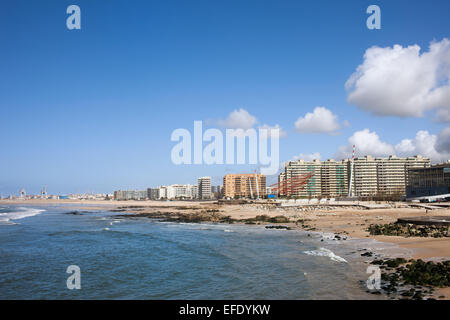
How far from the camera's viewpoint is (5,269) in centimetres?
1773

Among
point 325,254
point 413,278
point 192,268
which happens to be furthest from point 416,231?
point 192,268

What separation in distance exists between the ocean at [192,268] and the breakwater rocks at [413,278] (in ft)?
2.76

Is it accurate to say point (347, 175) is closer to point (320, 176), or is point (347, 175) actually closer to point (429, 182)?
point (320, 176)

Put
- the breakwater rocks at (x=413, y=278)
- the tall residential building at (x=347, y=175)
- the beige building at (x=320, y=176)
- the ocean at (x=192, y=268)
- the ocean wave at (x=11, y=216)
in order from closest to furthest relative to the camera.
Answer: the breakwater rocks at (x=413, y=278) < the ocean at (x=192, y=268) < the ocean wave at (x=11, y=216) < the tall residential building at (x=347, y=175) < the beige building at (x=320, y=176)

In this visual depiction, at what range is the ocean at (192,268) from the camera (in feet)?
42.8

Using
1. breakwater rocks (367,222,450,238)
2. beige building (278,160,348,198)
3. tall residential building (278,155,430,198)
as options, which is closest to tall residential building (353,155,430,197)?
tall residential building (278,155,430,198)

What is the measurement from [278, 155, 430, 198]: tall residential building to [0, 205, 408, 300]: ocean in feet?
393

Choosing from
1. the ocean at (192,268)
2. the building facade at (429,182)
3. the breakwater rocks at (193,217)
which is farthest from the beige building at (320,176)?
the ocean at (192,268)

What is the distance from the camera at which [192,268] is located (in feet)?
57.6

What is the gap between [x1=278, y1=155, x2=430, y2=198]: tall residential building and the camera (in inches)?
5773

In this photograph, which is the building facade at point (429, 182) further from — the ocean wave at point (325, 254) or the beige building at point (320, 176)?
the beige building at point (320, 176)
